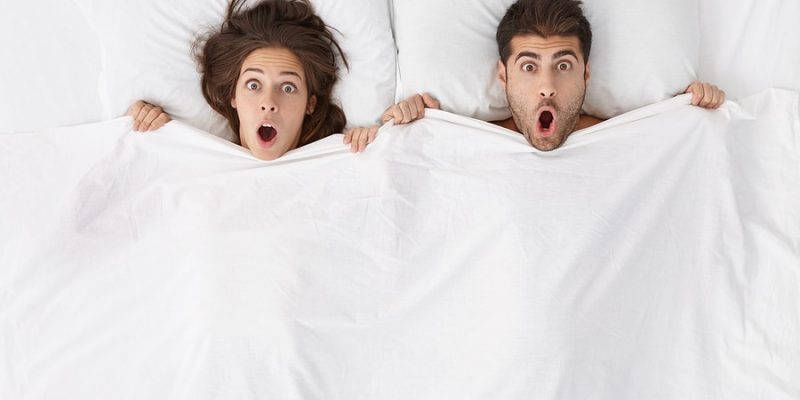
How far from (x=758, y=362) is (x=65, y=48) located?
7.88 ft

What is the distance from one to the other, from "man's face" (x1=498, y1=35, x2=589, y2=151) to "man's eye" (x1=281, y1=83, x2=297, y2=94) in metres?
0.67

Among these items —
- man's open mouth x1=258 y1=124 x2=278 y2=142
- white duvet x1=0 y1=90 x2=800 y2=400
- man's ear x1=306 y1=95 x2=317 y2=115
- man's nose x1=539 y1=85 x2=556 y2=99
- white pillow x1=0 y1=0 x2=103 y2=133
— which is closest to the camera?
white duvet x1=0 y1=90 x2=800 y2=400

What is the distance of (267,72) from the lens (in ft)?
7.40

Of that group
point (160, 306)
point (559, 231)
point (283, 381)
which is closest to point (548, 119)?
point (559, 231)

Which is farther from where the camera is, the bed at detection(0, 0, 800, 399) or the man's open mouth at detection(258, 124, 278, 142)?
the man's open mouth at detection(258, 124, 278, 142)

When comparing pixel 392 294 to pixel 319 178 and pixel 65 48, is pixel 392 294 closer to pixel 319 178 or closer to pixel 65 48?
pixel 319 178

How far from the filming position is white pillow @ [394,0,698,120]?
7.70 feet

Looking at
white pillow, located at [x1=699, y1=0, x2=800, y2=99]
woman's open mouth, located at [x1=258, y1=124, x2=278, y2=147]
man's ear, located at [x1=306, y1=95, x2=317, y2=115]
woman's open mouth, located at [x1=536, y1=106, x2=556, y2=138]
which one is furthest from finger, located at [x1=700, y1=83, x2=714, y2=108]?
woman's open mouth, located at [x1=258, y1=124, x2=278, y2=147]

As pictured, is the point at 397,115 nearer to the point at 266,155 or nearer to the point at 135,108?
the point at 266,155

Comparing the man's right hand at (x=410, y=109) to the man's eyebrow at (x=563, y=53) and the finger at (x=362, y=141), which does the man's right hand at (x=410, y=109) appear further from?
the man's eyebrow at (x=563, y=53)

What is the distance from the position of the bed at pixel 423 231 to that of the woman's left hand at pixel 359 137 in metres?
0.04

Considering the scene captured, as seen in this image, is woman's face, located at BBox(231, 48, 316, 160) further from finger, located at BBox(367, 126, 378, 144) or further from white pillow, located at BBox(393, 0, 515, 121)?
white pillow, located at BBox(393, 0, 515, 121)

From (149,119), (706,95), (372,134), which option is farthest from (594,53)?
(149,119)

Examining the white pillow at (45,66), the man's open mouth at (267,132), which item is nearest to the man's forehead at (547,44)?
the man's open mouth at (267,132)
